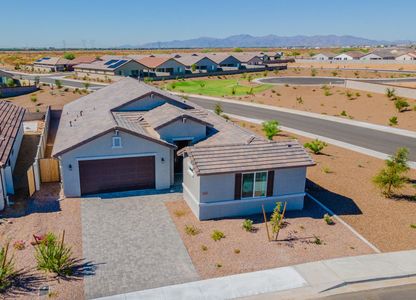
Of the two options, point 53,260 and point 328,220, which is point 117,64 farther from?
point 53,260

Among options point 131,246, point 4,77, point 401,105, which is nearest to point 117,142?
point 131,246

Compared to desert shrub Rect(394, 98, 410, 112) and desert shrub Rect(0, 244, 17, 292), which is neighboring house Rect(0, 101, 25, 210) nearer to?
desert shrub Rect(0, 244, 17, 292)

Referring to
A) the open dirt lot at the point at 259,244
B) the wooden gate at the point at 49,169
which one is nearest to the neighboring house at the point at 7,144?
the wooden gate at the point at 49,169

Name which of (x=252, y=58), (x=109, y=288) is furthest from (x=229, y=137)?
(x=252, y=58)

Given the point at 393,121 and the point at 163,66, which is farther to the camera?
the point at 163,66

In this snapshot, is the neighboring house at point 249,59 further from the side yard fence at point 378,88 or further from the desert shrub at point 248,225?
the desert shrub at point 248,225

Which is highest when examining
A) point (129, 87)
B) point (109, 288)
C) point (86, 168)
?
point (129, 87)

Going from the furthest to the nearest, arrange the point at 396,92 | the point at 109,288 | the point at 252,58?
the point at 252,58 < the point at 396,92 < the point at 109,288

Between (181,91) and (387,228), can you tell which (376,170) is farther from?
(181,91)
